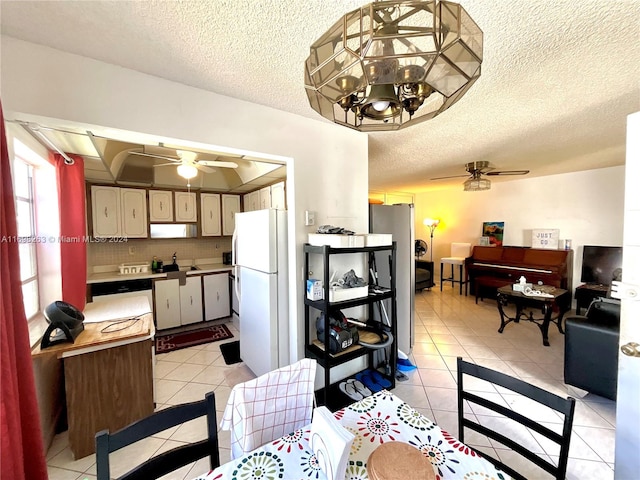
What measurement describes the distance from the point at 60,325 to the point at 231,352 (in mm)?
1800

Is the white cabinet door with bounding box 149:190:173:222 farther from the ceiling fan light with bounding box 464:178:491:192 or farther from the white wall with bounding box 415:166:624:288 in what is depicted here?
the white wall with bounding box 415:166:624:288

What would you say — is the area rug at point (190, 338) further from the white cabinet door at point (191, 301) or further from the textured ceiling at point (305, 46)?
the textured ceiling at point (305, 46)

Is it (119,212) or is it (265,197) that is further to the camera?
(265,197)

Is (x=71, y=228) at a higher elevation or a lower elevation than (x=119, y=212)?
lower

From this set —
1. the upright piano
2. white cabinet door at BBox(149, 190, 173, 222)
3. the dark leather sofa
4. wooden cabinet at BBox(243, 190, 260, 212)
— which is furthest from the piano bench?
white cabinet door at BBox(149, 190, 173, 222)

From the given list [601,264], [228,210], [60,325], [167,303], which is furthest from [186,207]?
[601,264]

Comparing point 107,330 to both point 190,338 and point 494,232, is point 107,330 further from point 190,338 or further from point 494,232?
point 494,232

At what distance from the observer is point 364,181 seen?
2549 millimetres

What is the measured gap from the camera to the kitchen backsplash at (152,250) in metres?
3.65

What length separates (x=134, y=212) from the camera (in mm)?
3736

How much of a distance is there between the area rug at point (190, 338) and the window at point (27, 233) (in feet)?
4.80

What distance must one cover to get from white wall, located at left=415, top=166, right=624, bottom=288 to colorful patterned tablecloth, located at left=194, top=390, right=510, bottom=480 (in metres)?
5.31

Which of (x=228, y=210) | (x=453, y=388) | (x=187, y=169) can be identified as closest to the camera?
(x=453, y=388)

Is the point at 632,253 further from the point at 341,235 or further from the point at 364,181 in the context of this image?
the point at 364,181
